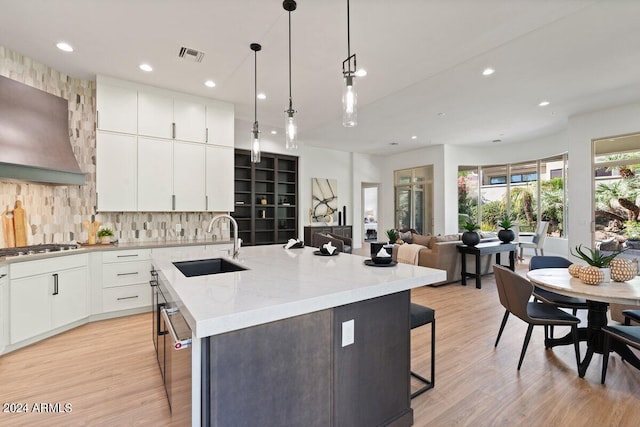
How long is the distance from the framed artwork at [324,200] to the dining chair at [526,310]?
590 centimetres

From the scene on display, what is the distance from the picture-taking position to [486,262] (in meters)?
5.75

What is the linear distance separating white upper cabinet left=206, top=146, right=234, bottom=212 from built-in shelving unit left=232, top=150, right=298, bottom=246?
150cm

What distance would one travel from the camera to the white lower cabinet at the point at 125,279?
3.52 metres

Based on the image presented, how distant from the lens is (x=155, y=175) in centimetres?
409

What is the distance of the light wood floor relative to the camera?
184 cm

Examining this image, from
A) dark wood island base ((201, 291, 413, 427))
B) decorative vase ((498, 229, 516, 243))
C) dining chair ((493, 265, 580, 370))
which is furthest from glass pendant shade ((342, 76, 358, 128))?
decorative vase ((498, 229, 516, 243))

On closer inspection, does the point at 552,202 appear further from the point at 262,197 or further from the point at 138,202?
the point at 138,202

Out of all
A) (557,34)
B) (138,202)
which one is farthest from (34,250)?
(557,34)

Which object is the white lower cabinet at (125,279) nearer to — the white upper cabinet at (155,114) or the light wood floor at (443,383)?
the light wood floor at (443,383)

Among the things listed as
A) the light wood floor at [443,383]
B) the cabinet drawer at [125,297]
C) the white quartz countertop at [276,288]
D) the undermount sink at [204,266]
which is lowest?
the light wood floor at [443,383]

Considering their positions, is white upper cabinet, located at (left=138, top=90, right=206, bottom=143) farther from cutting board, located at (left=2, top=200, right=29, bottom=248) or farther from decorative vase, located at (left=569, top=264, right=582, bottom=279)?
decorative vase, located at (left=569, top=264, right=582, bottom=279)

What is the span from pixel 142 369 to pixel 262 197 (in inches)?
184

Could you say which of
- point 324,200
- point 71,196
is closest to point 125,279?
point 71,196

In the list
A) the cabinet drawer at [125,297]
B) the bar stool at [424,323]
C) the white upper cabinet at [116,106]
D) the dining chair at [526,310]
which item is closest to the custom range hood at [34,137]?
the white upper cabinet at [116,106]
